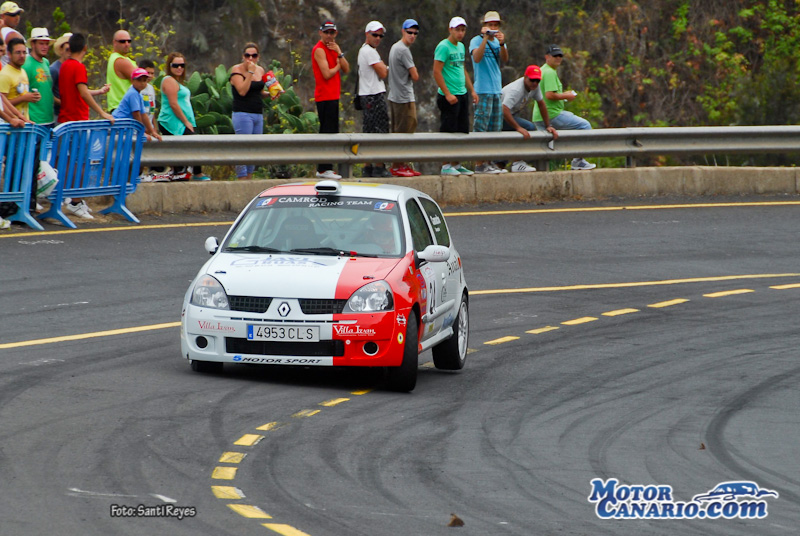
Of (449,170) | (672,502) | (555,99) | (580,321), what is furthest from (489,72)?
(672,502)

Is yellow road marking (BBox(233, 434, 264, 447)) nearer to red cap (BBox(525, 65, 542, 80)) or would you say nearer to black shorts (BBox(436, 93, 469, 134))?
black shorts (BBox(436, 93, 469, 134))

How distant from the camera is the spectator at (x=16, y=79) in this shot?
15.8 metres

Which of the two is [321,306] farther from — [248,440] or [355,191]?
[248,440]

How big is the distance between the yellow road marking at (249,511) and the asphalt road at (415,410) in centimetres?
2

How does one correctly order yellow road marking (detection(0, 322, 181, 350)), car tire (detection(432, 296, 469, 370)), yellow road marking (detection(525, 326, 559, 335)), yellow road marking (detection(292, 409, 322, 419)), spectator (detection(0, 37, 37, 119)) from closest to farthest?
yellow road marking (detection(292, 409, 322, 419))
yellow road marking (detection(0, 322, 181, 350))
car tire (detection(432, 296, 469, 370))
yellow road marking (detection(525, 326, 559, 335))
spectator (detection(0, 37, 37, 119))

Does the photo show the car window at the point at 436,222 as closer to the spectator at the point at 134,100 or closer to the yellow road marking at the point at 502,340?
the yellow road marking at the point at 502,340

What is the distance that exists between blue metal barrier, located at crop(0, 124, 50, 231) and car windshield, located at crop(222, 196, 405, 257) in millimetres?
5663

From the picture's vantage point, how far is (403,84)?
1923 centimetres

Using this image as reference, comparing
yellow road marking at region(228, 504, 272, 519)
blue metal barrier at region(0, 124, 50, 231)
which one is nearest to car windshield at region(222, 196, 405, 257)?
yellow road marking at region(228, 504, 272, 519)

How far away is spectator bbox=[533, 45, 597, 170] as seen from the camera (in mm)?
20672

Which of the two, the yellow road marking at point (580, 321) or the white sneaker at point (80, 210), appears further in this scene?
the white sneaker at point (80, 210)

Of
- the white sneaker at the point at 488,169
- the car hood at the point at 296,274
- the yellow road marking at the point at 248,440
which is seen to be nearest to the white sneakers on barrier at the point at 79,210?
the white sneaker at the point at 488,169

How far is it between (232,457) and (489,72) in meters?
12.8

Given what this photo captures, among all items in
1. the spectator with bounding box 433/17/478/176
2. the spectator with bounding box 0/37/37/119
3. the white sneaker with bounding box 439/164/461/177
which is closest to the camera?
the spectator with bounding box 0/37/37/119
